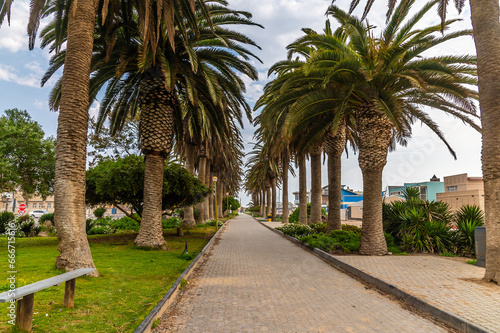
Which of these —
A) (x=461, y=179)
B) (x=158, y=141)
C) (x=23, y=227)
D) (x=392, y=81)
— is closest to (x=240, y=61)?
(x=158, y=141)

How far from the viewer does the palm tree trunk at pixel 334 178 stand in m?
15.8

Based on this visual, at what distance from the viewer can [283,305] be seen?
555 cm

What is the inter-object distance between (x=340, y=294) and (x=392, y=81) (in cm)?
811

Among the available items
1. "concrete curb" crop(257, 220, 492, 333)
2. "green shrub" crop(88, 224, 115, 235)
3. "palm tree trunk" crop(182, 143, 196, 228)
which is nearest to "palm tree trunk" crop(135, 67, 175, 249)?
"concrete curb" crop(257, 220, 492, 333)

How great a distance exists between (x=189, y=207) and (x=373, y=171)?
1541 cm

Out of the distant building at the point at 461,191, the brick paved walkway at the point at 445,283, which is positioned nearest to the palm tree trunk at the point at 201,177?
the brick paved walkway at the point at 445,283

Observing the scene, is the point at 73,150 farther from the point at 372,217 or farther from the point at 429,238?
the point at 429,238

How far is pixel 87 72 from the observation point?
302 inches

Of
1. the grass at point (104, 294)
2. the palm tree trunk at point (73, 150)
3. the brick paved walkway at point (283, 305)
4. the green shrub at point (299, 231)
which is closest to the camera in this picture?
the grass at point (104, 294)

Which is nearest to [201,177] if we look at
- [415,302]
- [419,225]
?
[419,225]

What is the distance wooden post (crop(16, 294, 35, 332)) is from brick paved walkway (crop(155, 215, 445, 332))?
1.57 metres

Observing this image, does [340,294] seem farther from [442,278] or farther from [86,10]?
[86,10]

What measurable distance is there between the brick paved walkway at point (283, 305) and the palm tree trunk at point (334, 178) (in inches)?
277

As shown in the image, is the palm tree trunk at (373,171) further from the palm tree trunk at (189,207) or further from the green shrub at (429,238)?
the palm tree trunk at (189,207)
